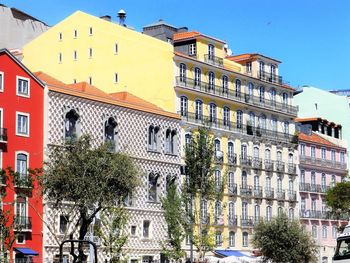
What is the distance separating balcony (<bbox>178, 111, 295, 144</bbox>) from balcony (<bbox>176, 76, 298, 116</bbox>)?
7.25 feet

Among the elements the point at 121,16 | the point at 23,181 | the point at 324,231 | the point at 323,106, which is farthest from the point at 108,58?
the point at 323,106

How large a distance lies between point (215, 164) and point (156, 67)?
9859 millimetres

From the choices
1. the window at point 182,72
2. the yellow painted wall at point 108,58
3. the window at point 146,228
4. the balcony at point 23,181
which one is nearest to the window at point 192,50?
the window at point 182,72

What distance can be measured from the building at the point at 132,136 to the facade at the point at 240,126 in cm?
354

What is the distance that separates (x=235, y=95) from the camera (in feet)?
270

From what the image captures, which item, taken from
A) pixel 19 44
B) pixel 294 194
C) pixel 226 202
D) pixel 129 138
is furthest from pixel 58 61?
A: pixel 294 194

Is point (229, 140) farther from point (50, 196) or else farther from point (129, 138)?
point (50, 196)

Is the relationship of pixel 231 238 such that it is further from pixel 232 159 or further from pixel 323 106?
pixel 323 106

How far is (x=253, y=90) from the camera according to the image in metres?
85.2

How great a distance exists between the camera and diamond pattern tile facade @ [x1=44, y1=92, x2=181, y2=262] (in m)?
63.0

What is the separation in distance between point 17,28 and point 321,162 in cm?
3469

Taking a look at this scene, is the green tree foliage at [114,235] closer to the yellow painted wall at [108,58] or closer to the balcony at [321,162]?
the yellow painted wall at [108,58]

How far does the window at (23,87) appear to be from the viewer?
61719 millimetres

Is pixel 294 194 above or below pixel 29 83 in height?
below
